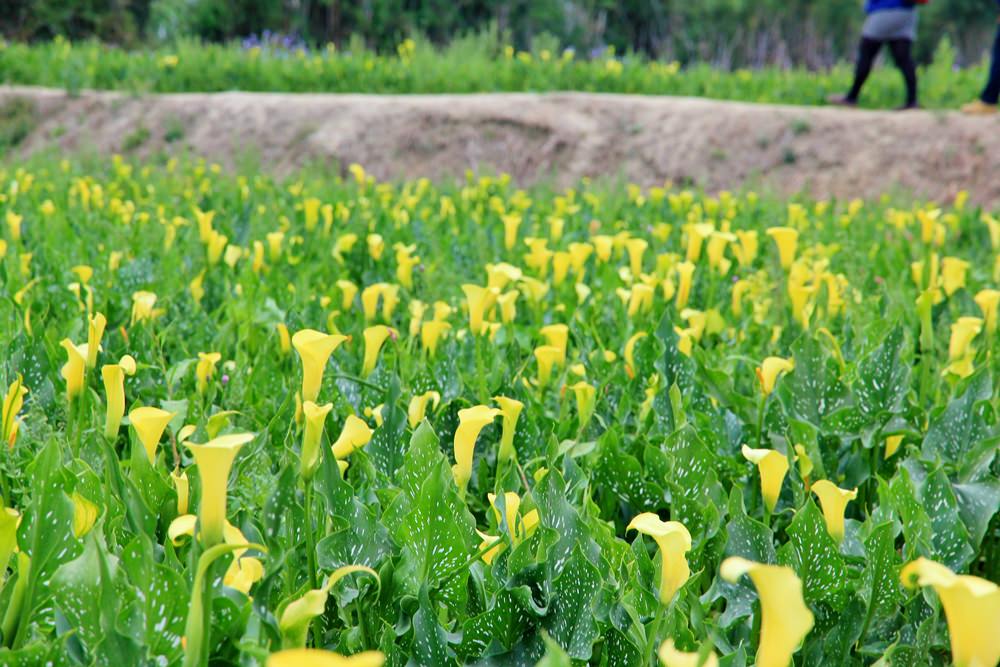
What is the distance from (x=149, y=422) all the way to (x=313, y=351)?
23cm

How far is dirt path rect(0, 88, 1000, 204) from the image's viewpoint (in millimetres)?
8320

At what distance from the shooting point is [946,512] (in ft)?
5.08

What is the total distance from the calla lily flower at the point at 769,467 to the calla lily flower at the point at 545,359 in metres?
0.65

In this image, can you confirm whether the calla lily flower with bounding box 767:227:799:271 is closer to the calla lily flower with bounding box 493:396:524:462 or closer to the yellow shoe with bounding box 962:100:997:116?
the calla lily flower with bounding box 493:396:524:462

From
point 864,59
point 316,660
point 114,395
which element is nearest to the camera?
point 316,660

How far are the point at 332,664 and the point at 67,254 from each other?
3108mm

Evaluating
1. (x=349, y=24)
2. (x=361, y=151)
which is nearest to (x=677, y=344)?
(x=361, y=151)

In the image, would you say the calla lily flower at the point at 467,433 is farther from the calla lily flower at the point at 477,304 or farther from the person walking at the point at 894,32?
the person walking at the point at 894,32

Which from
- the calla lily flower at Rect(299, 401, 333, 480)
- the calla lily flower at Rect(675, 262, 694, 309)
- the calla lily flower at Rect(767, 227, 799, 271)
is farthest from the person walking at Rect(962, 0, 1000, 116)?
the calla lily flower at Rect(299, 401, 333, 480)

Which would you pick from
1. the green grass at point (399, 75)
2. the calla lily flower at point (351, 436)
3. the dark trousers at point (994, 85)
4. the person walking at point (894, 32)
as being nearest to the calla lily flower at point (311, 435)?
the calla lily flower at point (351, 436)

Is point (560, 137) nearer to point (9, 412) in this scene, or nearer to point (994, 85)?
point (994, 85)

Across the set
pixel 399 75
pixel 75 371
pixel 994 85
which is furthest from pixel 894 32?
pixel 75 371

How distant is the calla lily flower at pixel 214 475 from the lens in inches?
35.5

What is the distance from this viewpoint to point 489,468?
1.93m
